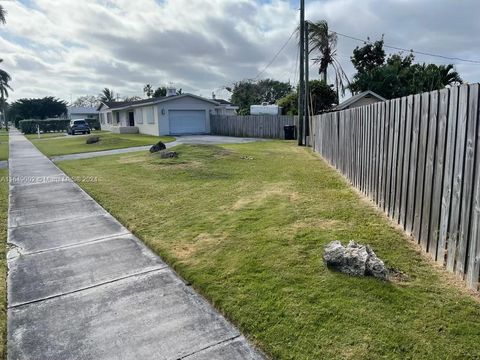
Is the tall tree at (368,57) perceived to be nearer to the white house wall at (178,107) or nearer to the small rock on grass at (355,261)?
the white house wall at (178,107)

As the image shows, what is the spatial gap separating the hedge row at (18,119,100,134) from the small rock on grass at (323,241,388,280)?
51.1 meters

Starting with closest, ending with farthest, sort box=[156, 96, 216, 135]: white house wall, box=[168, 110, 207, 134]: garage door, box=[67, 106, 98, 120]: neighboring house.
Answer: box=[156, 96, 216, 135]: white house wall, box=[168, 110, 207, 134]: garage door, box=[67, 106, 98, 120]: neighboring house

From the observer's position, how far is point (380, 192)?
574 centimetres

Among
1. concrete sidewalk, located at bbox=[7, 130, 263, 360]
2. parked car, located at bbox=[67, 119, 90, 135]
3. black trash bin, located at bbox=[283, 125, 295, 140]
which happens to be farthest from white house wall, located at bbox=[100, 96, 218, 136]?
concrete sidewalk, located at bbox=[7, 130, 263, 360]

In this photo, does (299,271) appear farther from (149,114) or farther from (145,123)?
(145,123)

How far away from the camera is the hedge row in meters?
47.6

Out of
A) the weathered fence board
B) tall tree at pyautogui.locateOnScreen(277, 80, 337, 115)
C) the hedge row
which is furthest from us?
the hedge row

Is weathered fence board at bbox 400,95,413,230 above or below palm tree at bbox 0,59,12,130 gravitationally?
below

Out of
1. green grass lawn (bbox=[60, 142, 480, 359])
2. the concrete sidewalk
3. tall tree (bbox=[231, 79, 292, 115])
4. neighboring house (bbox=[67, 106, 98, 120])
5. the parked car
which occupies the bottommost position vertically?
the concrete sidewalk

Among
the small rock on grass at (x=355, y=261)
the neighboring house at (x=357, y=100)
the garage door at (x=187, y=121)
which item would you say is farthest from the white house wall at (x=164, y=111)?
the small rock on grass at (x=355, y=261)

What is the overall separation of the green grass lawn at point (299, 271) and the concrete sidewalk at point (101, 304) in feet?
0.76

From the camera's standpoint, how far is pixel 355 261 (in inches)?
138

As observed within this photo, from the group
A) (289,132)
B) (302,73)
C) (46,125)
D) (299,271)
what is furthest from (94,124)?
(299,271)

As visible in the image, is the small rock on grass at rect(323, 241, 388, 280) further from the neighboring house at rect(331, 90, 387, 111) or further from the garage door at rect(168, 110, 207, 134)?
the garage door at rect(168, 110, 207, 134)
